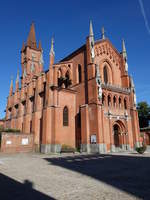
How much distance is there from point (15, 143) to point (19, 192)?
20.8 m

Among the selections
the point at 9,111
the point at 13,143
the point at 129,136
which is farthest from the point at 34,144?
the point at 9,111

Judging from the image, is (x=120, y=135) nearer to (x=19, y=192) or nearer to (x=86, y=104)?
(x=86, y=104)

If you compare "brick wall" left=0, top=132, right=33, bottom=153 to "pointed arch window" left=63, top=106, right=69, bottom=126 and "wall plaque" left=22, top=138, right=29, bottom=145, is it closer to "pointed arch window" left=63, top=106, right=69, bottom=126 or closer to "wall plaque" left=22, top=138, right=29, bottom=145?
"wall plaque" left=22, top=138, right=29, bottom=145

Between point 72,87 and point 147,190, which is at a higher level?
point 72,87

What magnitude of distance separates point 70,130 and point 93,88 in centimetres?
752

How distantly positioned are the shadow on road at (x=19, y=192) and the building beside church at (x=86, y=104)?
55.2ft

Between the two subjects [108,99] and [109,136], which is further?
[108,99]

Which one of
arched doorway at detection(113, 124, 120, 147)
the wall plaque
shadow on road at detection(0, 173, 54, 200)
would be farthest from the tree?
shadow on road at detection(0, 173, 54, 200)

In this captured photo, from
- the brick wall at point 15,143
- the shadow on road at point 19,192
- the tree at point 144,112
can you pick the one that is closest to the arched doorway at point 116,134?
the brick wall at point 15,143

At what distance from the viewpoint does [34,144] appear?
26969mm

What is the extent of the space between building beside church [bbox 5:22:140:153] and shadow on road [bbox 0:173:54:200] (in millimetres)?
16814

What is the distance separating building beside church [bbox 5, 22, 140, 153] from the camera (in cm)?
2432

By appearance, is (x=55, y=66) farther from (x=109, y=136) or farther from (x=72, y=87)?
(x=109, y=136)

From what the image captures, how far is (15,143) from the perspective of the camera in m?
25.2
